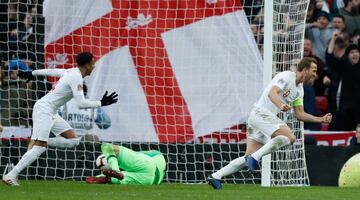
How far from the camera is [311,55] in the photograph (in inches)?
844

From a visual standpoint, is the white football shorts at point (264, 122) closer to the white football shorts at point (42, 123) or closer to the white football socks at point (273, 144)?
the white football socks at point (273, 144)

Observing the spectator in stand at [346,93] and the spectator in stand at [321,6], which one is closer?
the spectator in stand at [346,93]

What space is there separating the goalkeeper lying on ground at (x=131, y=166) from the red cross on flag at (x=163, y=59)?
2.23 m

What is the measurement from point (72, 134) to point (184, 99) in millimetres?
3366

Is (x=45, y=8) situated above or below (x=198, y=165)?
above

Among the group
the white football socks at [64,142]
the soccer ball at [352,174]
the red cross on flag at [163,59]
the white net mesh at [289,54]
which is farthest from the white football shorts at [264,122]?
the red cross on flag at [163,59]

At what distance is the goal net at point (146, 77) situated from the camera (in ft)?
61.3

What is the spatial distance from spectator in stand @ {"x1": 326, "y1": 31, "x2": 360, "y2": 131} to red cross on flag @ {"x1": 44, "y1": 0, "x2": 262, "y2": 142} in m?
2.81

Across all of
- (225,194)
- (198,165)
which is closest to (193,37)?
(198,165)

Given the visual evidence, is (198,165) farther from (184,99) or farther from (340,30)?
(340,30)

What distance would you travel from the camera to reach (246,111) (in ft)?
61.6

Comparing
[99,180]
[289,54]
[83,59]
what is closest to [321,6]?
[289,54]

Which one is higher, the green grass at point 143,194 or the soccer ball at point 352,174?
the green grass at point 143,194

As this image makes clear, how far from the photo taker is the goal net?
18672mm
